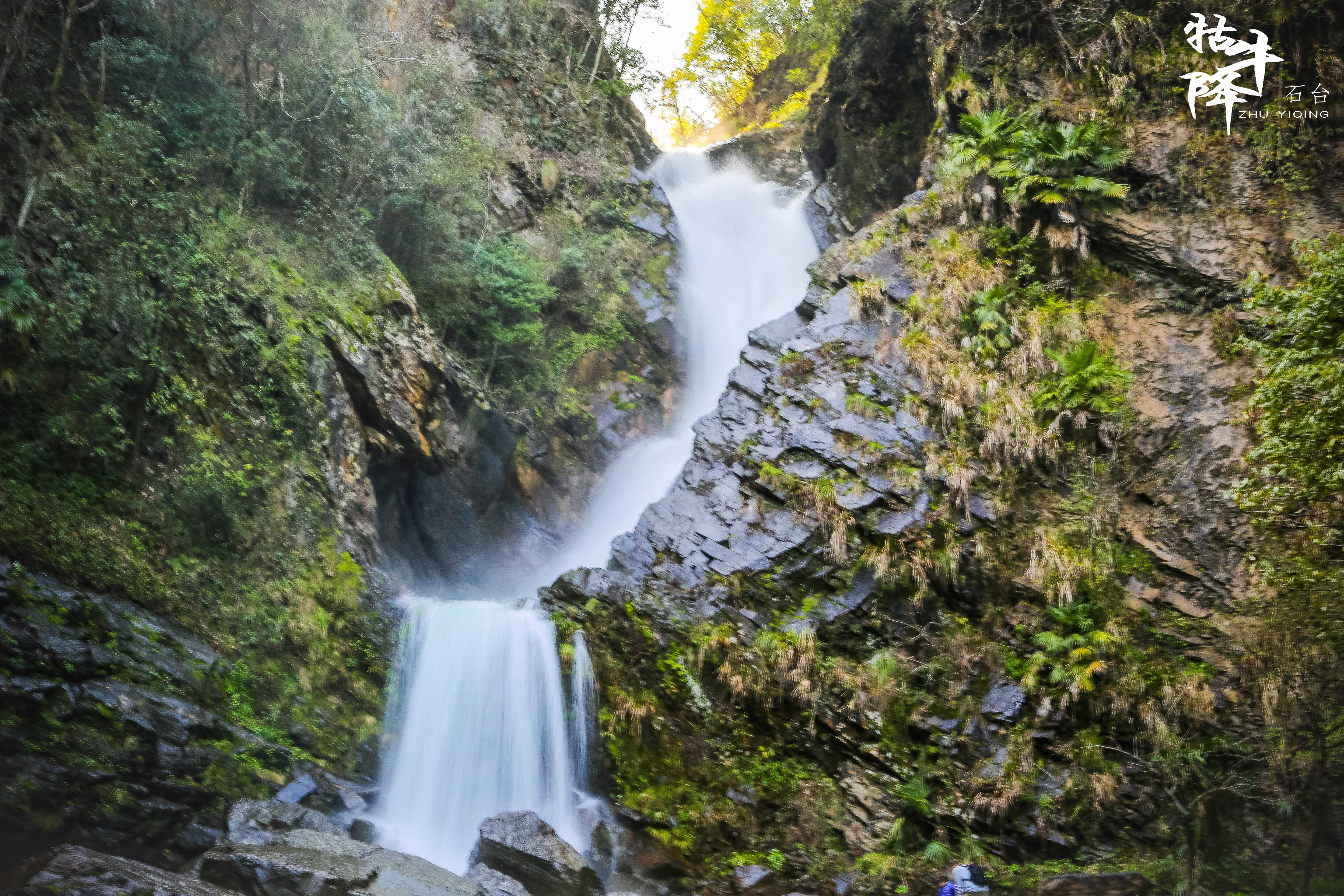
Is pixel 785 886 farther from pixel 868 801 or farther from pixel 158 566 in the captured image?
pixel 158 566

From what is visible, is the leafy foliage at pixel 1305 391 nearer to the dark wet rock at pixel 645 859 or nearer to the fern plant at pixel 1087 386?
the fern plant at pixel 1087 386

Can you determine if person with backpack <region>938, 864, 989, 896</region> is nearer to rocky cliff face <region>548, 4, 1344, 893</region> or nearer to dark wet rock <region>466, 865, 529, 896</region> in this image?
rocky cliff face <region>548, 4, 1344, 893</region>

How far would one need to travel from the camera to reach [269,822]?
823 centimetres

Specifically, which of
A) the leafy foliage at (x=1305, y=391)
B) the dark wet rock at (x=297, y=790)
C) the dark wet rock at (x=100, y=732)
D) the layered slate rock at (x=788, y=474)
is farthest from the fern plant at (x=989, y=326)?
the dark wet rock at (x=100, y=732)

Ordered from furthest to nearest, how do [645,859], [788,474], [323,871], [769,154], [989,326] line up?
1. [769,154]
2. [989,326]
3. [788,474]
4. [645,859]
5. [323,871]

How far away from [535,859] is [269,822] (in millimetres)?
2892

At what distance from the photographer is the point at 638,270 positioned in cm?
1953

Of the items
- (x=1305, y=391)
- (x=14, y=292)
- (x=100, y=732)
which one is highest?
(x=14, y=292)

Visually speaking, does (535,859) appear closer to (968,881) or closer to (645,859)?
(645,859)

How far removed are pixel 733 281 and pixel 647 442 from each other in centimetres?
586

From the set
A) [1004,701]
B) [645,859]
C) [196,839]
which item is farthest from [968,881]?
[196,839]

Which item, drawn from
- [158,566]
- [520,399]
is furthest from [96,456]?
[520,399]

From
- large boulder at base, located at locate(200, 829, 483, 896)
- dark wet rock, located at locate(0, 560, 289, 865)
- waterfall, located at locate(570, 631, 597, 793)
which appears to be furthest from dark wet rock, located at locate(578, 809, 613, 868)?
dark wet rock, located at locate(0, 560, 289, 865)

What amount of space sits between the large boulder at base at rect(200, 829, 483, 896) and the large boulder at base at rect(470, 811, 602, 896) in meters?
0.77
